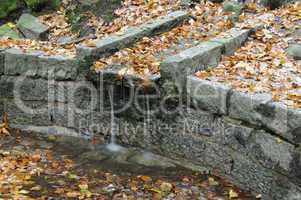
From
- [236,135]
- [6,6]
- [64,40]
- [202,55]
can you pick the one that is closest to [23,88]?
[64,40]

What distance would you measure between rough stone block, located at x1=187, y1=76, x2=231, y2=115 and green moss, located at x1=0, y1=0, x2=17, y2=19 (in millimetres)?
4967

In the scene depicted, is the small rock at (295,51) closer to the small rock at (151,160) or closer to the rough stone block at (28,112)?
the small rock at (151,160)

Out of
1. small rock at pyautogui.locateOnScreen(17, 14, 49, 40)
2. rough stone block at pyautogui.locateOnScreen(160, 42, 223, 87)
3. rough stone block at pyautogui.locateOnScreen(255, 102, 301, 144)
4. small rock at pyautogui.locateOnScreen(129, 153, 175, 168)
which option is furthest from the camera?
small rock at pyautogui.locateOnScreen(17, 14, 49, 40)

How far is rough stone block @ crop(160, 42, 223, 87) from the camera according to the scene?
6.20 meters

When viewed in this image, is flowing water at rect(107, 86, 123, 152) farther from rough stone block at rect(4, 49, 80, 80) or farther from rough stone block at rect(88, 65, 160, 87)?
rough stone block at rect(4, 49, 80, 80)

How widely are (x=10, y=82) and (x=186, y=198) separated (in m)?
3.58

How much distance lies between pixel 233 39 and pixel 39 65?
113 inches

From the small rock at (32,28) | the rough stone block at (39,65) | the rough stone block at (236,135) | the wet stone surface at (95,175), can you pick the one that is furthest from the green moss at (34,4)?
the rough stone block at (236,135)

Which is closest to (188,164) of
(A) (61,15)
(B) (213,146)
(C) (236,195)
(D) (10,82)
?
(B) (213,146)

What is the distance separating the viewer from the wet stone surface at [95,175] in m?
5.58

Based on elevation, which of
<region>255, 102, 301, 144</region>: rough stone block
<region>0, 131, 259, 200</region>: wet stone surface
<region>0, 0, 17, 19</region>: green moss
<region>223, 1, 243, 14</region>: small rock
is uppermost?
<region>223, 1, 243, 14</region>: small rock

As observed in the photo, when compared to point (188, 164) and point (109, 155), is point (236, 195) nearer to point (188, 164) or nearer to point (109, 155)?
point (188, 164)

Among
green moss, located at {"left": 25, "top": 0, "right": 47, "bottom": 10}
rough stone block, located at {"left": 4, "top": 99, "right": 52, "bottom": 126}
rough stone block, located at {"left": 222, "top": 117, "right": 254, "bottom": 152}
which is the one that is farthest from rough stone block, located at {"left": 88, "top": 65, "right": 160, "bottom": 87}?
green moss, located at {"left": 25, "top": 0, "right": 47, "bottom": 10}

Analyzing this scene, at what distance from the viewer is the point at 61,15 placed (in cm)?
962
